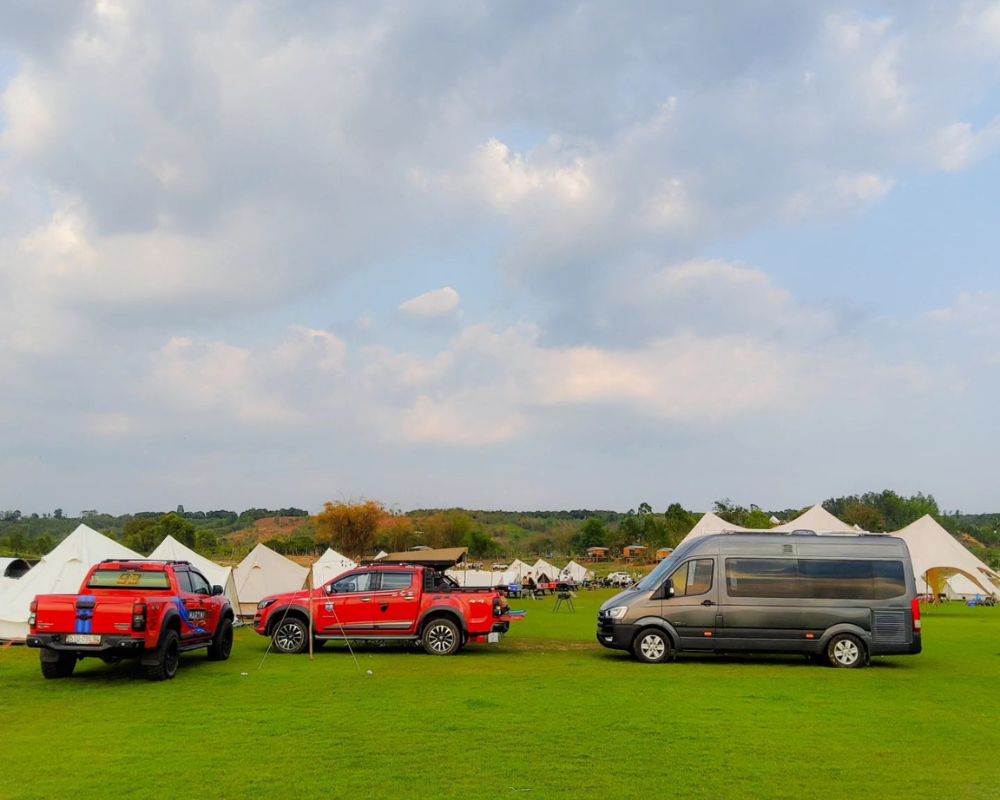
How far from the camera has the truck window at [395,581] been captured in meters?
18.5

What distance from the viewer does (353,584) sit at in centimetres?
1877

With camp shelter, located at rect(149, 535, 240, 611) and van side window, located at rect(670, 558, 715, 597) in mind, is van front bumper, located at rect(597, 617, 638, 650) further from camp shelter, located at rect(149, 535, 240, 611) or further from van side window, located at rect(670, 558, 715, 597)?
camp shelter, located at rect(149, 535, 240, 611)

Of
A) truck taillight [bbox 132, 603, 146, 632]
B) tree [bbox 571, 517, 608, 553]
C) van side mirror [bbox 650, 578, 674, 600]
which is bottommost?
truck taillight [bbox 132, 603, 146, 632]

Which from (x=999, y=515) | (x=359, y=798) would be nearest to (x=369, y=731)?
(x=359, y=798)

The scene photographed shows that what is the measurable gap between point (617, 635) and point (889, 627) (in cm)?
508

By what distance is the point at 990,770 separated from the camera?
830 cm

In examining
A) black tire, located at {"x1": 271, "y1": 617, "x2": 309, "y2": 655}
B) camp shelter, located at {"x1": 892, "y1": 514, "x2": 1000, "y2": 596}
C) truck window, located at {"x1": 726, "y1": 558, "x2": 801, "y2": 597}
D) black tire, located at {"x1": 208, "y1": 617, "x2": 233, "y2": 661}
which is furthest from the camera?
camp shelter, located at {"x1": 892, "y1": 514, "x2": 1000, "y2": 596}

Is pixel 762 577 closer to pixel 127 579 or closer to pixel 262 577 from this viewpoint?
pixel 127 579

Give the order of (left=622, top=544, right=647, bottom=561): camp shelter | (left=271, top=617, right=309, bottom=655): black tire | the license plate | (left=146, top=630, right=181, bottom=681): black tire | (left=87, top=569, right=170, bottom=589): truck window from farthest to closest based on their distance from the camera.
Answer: (left=622, top=544, right=647, bottom=561): camp shelter
(left=271, top=617, right=309, bottom=655): black tire
(left=87, top=569, right=170, bottom=589): truck window
(left=146, top=630, right=181, bottom=681): black tire
the license plate

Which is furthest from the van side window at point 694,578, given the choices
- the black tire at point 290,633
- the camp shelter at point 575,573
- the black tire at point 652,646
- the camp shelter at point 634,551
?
the camp shelter at point 634,551

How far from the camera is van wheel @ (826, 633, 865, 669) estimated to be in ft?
55.0

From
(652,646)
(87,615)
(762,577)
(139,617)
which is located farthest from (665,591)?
(87,615)

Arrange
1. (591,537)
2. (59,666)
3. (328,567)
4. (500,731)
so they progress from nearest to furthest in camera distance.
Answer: (500,731), (59,666), (328,567), (591,537)

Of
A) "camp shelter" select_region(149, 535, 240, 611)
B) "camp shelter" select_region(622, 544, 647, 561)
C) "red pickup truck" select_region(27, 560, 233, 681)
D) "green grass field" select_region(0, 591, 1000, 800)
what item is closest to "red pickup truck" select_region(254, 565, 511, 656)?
"green grass field" select_region(0, 591, 1000, 800)
